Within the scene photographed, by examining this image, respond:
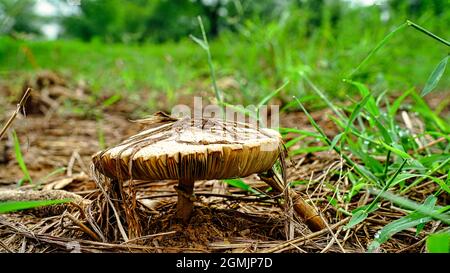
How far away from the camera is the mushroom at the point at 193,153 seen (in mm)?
1061

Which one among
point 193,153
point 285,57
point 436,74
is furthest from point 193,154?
point 285,57

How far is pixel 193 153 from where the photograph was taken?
104cm

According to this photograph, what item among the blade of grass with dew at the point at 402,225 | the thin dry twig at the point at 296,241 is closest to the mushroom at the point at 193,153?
the thin dry twig at the point at 296,241

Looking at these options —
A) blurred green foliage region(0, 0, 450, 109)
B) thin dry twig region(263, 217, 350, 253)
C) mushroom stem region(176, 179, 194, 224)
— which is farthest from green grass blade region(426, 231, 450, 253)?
blurred green foliage region(0, 0, 450, 109)

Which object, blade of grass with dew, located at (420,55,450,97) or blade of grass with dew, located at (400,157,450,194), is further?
blade of grass with dew, located at (400,157,450,194)

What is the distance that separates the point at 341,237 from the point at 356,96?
Answer: 240 centimetres

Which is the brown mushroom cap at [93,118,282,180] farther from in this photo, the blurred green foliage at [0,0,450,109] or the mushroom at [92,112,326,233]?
the blurred green foliage at [0,0,450,109]

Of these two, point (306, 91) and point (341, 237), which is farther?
point (306, 91)

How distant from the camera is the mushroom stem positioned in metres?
1.30

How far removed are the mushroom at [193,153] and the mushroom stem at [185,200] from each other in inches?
0.4

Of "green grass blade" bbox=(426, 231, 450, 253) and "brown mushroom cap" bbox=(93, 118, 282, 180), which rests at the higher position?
"brown mushroom cap" bbox=(93, 118, 282, 180)

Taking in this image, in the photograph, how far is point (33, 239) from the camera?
1293 mm
